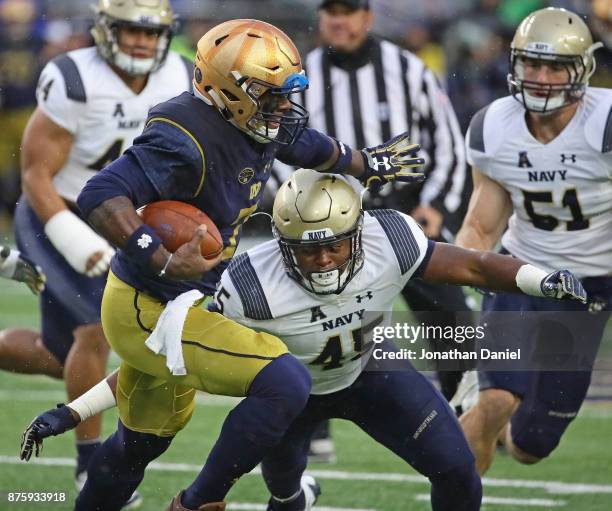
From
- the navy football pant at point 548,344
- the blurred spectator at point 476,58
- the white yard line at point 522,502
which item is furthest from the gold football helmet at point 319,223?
the blurred spectator at point 476,58

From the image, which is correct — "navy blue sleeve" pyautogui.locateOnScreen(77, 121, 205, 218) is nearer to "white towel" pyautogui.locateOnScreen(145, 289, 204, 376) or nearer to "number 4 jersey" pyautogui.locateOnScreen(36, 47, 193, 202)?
"white towel" pyautogui.locateOnScreen(145, 289, 204, 376)

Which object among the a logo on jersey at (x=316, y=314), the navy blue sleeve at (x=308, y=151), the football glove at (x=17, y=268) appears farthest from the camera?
the football glove at (x=17, y=268)

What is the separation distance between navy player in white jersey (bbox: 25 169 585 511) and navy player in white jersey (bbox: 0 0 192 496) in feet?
3.69

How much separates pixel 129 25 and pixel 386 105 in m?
1.31

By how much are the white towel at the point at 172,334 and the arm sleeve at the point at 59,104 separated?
154 cm

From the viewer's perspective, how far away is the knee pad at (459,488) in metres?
3.76

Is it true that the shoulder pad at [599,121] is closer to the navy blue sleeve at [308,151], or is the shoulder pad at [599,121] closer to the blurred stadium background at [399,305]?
the navy blue sleeve at [308,151]

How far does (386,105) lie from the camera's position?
5.90 metres

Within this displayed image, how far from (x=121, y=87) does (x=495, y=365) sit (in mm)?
1771

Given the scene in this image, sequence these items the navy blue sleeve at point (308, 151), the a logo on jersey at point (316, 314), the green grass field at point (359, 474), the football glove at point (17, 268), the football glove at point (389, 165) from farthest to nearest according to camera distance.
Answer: the green grass field at point (359, 474) < the football glove at point (17, 268) < the football glove at point (389, 165) < the navy blue sleeve at point (308, 151) < the a logo on jersey at point (316, 314)

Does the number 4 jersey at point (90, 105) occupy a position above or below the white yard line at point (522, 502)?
above

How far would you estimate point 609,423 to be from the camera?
19.9 feet

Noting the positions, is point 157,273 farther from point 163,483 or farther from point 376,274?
point 163,483

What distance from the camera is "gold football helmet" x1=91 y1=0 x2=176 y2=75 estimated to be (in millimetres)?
5082
